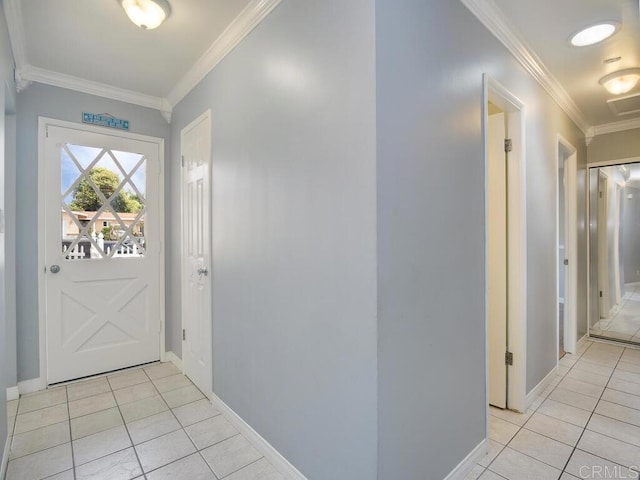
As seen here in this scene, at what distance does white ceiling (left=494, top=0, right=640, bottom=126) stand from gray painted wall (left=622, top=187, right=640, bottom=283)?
5.76ft

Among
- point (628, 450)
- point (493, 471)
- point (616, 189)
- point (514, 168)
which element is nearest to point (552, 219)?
point (514, 168)

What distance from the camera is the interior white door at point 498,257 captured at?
7.29 feet

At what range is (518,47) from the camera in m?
2.12

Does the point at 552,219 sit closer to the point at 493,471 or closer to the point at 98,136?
the point at 493,471

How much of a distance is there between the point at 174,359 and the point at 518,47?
3.95 m

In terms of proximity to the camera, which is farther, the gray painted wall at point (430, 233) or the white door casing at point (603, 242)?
the white door casing at point (603, 242)

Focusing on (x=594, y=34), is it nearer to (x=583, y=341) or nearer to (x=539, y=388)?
(x=539, y=388)

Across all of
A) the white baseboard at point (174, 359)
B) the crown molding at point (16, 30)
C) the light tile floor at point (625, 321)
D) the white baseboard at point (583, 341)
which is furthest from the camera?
the light tile floor at point (625, 321)

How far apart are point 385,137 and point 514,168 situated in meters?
1.49

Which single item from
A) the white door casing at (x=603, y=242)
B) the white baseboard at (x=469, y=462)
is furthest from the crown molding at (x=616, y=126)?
the white baseboard at (x=469, y=462)

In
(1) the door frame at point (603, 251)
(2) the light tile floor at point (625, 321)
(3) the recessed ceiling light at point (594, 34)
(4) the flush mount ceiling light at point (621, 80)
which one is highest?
(3) the recessed ceiling light at point (594, 34)

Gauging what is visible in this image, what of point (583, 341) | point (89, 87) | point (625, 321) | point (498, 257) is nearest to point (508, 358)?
point (498, 257)

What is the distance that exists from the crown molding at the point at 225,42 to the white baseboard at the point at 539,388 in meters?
3.09

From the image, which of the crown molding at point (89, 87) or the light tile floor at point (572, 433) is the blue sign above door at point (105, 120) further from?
the light tile floor at point (572, 433)
